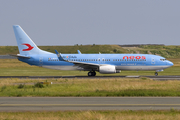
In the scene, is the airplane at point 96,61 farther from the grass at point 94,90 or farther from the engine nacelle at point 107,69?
the grass at point 94,90

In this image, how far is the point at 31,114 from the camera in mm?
13273

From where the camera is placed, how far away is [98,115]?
497 inches

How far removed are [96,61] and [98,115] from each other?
101 ft

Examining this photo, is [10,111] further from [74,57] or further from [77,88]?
[74,57]

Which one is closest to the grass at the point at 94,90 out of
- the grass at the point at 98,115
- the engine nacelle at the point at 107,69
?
the grass at the point at 98,115

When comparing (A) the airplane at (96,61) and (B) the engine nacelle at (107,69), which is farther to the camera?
(A) the airplane at (96,61)

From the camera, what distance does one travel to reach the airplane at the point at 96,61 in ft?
139

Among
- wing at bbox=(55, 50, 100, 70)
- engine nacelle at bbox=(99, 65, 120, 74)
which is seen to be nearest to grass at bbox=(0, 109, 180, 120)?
engine nacelle at bbox=(99, 65, 120, 74)
